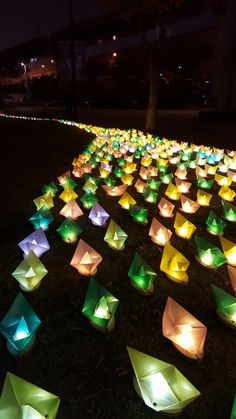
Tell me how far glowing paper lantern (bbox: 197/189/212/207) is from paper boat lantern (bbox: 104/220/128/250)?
1984mm

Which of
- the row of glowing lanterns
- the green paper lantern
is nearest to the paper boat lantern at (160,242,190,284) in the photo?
the row of glowing lanterns

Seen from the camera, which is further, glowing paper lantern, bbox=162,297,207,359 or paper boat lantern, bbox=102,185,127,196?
paper boat lantern, bbox=102,185,127,196

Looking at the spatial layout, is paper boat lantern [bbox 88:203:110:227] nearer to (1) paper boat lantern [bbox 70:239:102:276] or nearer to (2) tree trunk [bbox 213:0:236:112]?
(1) paper boat lantern [bbox 70:239:102:276]

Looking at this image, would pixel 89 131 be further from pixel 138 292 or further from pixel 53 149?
pixel 138 292

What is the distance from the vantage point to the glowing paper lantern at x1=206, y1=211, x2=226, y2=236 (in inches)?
172

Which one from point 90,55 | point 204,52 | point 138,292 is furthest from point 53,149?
point 90,55

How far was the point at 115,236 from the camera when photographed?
3.88 meters

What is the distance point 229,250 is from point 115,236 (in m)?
1.31

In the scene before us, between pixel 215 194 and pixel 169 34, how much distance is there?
4983 centimetres

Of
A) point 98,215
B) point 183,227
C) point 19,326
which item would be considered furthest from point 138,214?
point 19,326

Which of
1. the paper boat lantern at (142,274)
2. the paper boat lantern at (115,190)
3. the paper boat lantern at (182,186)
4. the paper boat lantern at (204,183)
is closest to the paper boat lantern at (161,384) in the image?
the paper boat lantern at (142,274)

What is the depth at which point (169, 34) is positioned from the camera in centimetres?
4828

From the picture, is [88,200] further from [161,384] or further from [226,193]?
[161,384]

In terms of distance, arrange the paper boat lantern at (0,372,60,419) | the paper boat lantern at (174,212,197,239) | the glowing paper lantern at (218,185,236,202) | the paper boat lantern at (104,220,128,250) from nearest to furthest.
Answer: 1. the paper boat lantern at (0,372,60,419)
2. the paper boat lantern at (104,220,128,250)
3. the paper boat lantern at (174,212,197,239)
4. the glowing paper lantern at (218,185,236,202)
